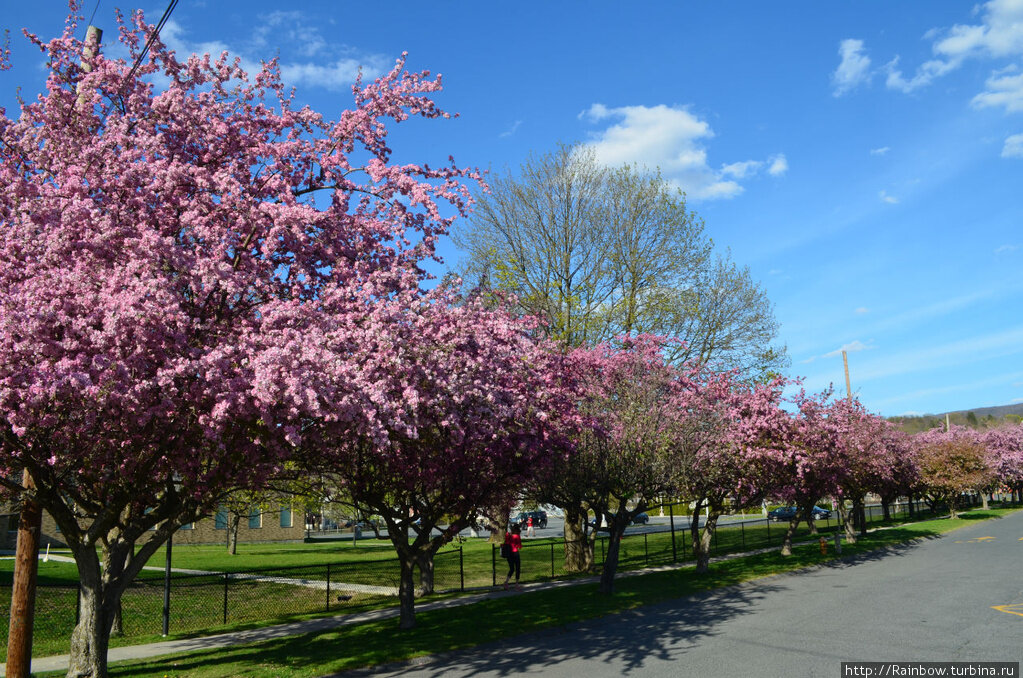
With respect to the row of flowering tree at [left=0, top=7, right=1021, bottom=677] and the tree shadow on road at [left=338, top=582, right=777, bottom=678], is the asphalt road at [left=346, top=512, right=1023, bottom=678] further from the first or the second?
the row of flowering tree at [left=0, top=7, right=1021, bottom=677]

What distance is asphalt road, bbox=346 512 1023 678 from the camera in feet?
33.0

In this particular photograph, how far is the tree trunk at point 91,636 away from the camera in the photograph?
32.2 feet

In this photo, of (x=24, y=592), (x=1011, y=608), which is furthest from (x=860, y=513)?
(x=24, y=592)

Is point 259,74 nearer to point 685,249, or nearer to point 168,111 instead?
point 168,111

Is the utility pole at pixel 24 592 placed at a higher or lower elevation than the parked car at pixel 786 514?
higher

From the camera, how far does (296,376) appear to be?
7930mm

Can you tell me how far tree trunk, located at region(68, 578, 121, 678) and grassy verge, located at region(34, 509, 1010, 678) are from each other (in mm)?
660

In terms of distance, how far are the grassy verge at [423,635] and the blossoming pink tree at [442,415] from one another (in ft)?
4.00

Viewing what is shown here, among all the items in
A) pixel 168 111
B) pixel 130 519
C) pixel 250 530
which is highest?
pixel 168 111

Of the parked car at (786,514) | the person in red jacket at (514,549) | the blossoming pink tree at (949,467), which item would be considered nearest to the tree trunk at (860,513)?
the blossoming pink tree at (949,467)

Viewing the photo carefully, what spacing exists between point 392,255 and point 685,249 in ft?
61.6

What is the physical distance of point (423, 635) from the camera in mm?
12773

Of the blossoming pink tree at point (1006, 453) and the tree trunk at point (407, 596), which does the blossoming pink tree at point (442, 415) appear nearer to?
the tree trunk at point (407, 596)

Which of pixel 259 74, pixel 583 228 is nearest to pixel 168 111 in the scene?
pixel 259 74
